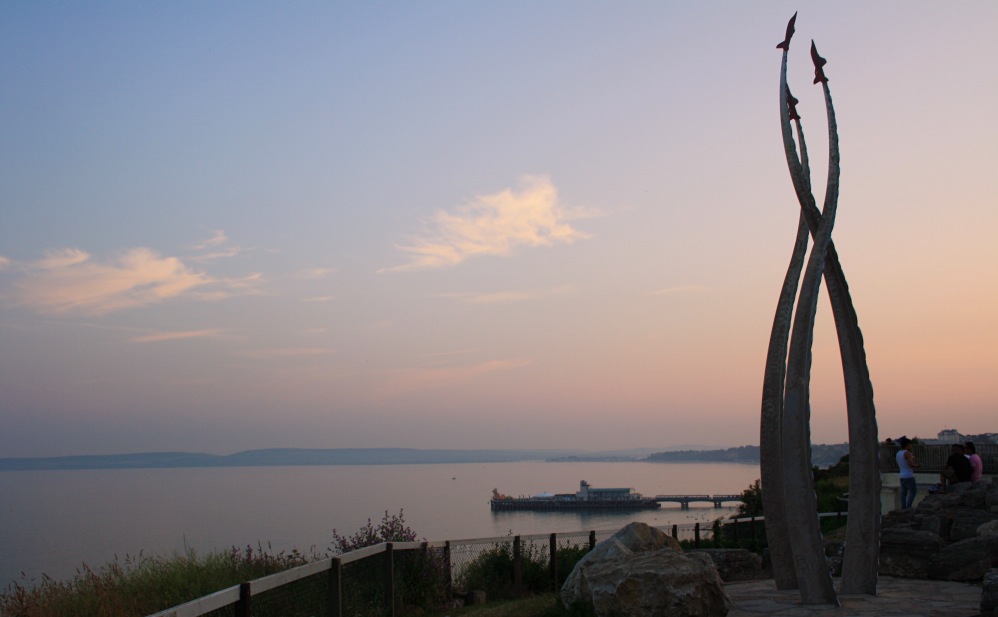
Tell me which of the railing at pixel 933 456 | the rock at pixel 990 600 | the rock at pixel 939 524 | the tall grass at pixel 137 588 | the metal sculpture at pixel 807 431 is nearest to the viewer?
the rock at pixel 990 600

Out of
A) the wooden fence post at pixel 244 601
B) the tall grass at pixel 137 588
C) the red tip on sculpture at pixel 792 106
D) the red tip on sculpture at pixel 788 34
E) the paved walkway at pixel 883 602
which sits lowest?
the paved walkway at pixel 883 602

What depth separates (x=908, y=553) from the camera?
1223 cm

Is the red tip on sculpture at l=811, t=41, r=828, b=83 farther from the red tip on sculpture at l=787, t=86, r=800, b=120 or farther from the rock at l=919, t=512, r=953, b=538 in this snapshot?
the rock at l=919, t=512, r=953, b=538

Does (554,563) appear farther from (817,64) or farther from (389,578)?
(817,64)

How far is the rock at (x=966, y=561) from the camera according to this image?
11.3 meters

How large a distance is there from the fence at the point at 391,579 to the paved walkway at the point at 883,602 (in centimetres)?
291

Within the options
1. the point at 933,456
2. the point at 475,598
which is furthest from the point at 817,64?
the point at 933,456

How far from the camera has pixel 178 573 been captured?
35.3 ft

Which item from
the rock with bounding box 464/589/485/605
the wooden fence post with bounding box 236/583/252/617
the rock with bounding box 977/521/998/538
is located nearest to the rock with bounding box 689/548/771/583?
the rock with bounding box 977/521/998/538

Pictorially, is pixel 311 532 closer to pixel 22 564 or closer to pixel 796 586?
pixel 22 564

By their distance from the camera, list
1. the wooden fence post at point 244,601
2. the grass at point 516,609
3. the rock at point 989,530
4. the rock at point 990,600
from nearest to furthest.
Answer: the wooden fence post at point 244,601 < the rock at point 990,600 < the grass at point 516,609 < the rock at point 989,530

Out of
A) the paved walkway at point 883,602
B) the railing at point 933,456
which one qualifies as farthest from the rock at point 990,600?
the railing at point 933,456

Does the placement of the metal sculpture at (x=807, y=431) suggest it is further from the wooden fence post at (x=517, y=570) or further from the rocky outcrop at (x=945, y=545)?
the wooden fence post at (x=517, y=570)

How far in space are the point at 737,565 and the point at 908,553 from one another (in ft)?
7.59
